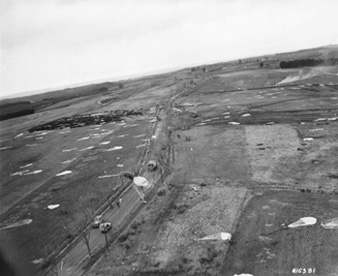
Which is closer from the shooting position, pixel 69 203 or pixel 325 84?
pixel 69 203

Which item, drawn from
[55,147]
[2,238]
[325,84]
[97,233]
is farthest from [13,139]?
[325,84]

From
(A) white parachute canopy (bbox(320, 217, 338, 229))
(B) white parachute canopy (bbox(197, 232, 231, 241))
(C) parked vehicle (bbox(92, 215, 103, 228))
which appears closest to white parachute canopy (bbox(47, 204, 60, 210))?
(C) parked vehicle (bbox(92, 215, 103, 228))

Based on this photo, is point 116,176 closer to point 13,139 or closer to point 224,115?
point 224,115

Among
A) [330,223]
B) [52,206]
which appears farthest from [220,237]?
[52,206]
